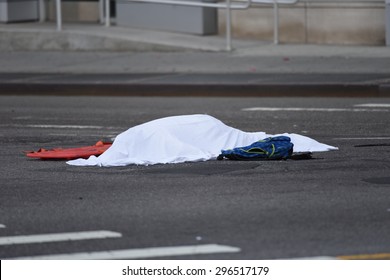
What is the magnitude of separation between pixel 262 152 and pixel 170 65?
34.2 feet

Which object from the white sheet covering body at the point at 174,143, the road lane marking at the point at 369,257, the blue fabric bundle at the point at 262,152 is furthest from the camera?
the white sheet covering body at the point at 174,143

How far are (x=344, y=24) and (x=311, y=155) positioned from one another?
38.4 ft

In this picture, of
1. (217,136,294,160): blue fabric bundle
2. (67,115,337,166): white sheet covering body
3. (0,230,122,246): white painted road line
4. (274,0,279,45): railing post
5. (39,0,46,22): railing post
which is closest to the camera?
(0,230,122,246): white painted road line

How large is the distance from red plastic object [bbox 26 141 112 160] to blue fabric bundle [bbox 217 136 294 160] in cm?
140

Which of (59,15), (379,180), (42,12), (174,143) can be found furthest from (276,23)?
(379,180)

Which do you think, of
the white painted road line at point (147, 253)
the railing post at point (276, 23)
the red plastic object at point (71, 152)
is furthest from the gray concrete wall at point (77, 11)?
the white painted road line at point (147, 253)

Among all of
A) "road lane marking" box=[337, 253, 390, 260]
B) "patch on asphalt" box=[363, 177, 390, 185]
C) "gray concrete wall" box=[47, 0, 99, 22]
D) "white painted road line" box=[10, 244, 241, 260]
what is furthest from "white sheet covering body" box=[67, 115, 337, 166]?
"gray concrete wall" box=[47, 0, 99, 22]

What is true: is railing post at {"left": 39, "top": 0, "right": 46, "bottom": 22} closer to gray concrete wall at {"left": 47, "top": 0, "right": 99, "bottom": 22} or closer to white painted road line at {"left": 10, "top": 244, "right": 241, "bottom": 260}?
gray concrete wall at {"left": 47, "top": 0, "right": 99, "bottom": 22}

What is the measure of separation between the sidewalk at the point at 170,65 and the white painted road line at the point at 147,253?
1073cm

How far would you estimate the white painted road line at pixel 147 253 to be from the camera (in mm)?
7387

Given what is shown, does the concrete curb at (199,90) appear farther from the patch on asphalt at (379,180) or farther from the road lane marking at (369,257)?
the road lane marking at (369,257)

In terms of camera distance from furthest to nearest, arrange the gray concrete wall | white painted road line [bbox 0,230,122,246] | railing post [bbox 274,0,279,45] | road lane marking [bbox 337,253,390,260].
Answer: the gray concrete wall
railing post [bbox 274,0,279,45]
white painted road line [bbox 0,230,122,246]
road lane marking [bbox 337,253,390,260]

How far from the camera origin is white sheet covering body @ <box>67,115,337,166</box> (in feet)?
37.1

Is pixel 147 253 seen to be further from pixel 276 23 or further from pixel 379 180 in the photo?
pixel 276 23
